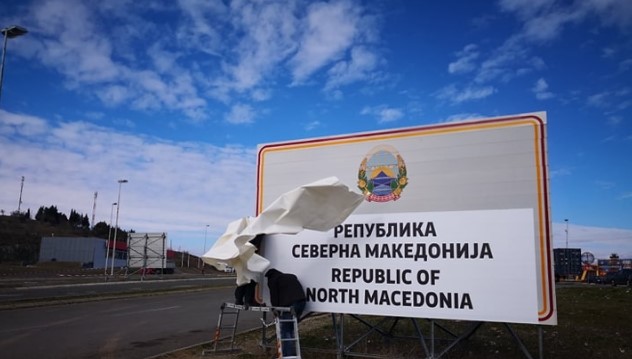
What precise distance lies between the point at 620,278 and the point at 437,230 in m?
47.1

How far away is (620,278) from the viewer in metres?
46.7

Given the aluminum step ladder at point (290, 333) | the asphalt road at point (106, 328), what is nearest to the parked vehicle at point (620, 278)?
the asphalt road at point (106, 328)

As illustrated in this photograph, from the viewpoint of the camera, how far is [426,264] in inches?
336

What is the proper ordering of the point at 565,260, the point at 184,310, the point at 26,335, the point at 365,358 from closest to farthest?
the point at 365,358, the point at 26,335, the point at 184,310, the point at 565,260

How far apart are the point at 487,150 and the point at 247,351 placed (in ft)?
20.0

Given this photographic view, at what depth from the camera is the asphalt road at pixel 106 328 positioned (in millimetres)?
10266

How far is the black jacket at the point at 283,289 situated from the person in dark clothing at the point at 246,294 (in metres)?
0.66

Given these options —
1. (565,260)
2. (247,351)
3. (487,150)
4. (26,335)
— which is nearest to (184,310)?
(26,335)

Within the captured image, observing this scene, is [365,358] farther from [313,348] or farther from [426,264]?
[426,264]

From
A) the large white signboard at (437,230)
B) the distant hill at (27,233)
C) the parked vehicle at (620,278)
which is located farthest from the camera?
the distant hill at (27,233)

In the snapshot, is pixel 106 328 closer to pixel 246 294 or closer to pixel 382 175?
pixel 246 294

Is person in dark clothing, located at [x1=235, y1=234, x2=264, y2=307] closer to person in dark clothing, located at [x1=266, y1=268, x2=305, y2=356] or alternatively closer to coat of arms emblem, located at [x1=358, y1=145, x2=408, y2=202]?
person in dark clothing, located at [x1=266, y1=268, x2=305, y2=356]

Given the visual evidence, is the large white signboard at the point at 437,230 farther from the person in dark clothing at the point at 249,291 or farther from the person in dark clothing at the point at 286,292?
the person in dark clothing at the point at 286,292

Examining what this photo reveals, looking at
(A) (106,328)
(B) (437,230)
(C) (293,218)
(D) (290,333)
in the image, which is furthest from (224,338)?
(B) (437,230)
